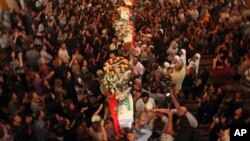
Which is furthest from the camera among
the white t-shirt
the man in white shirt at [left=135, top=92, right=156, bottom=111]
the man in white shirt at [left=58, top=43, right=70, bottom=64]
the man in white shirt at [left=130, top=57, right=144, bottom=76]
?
the man in white shirt at [left=58, top=43, right=70, bottom=64]

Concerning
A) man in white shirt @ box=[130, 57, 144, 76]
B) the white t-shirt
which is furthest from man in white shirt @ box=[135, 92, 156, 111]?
man in white shirt @ box=[130, 57, 144, 76]

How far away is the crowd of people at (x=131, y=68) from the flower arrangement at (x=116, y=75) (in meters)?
0.26

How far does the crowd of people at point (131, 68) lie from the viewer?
363 inches

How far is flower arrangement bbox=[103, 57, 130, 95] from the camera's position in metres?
10.3

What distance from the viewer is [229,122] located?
9266mm

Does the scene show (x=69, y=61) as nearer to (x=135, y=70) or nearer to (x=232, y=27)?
(x=135, y=70)

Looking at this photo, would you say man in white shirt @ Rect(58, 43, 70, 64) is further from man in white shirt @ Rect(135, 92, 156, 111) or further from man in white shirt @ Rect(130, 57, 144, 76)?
man in white shirt @ Rect(135, 92, 156, 111)

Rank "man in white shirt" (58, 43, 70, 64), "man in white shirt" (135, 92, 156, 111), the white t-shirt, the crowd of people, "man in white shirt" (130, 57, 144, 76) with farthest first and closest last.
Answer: "man in white shirt" (58, 43, 70, 64) → "man in white shirt" (130, 57, 144, 76) → "man in white shirt" (135, 92, 156, 111) → the crowd of people → the white t-shirt

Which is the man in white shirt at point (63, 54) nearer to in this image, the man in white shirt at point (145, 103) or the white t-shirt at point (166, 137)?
the man in white shirt at point (145, 103)

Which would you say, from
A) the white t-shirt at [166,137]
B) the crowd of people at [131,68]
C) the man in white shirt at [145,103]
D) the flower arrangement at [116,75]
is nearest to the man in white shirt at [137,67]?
the crowd of people at [131,68]

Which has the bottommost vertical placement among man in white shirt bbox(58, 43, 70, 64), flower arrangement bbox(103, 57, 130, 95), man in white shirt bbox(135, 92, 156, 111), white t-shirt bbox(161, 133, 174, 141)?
white t-shirt bbox(161, 133, 174, 141)

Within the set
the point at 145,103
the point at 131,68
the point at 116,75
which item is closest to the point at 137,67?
the point at 131,68

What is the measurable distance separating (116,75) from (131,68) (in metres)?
0.85

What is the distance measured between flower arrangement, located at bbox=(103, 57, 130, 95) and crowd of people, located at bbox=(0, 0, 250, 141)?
0.26m
